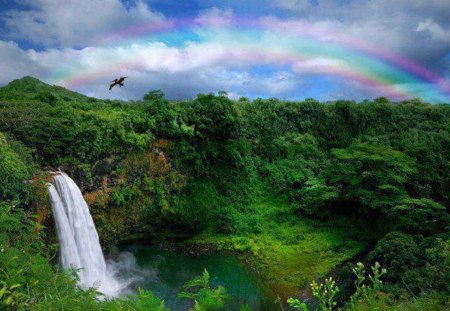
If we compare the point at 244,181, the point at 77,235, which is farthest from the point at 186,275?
the point at 244,181

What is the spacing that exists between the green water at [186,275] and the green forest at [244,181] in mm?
544

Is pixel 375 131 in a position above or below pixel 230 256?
above

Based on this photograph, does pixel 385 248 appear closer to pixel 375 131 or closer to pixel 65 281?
pixel 65 281

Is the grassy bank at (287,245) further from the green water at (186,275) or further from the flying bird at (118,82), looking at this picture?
the flying bird at (118,82)

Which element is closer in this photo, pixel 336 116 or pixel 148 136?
pixel 148 136

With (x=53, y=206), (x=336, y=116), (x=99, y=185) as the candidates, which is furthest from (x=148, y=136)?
(x=336, y=116)

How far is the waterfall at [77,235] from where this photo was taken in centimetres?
1084

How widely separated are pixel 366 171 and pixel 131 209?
951 centimetres

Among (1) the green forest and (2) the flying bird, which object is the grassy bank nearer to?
(1) the green forest

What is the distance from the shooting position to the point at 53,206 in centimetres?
1067

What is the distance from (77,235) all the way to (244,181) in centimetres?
842

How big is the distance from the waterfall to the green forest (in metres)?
0.34

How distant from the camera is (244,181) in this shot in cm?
1791

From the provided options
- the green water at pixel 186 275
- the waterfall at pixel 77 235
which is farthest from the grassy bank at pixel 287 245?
the waterfall at pixel 77 235
